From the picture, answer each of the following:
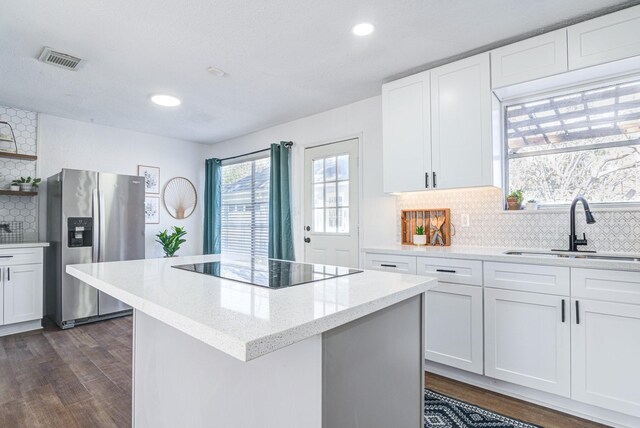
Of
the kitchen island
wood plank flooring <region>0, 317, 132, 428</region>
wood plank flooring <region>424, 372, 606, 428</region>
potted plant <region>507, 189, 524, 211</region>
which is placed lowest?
wood plank flooring <region>0, 317, 132, 428</region>

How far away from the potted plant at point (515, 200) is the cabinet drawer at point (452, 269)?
708 mm

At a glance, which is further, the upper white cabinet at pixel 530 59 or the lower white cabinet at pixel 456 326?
the lower white cabinet at pixel 456 326

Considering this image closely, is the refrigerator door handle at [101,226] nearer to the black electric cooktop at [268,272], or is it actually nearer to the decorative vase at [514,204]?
the black electric cooktop at [268,272]

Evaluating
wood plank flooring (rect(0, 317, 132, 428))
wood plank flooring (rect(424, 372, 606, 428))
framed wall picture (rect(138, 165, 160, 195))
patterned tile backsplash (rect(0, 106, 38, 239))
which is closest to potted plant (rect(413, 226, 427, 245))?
wood plank flooring (rect(424, 372, 606, 428))

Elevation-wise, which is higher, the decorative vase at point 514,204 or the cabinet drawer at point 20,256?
the decorative vase at point 514,204

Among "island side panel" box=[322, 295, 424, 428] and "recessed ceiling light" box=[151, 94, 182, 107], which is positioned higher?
"recessed ceiling light" box=[151, 94, 182, 107]

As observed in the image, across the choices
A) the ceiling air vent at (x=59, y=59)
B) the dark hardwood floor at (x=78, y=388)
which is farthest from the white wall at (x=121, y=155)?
the ceiling air vent at (x=59, y=59)

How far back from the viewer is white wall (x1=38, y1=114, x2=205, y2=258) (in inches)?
162

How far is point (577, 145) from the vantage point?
8.33 ft

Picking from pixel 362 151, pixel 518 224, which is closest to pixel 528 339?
pixel 518 224

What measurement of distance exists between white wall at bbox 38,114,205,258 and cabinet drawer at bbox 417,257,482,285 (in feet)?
13.0

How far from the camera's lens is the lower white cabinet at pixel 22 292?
343 cm

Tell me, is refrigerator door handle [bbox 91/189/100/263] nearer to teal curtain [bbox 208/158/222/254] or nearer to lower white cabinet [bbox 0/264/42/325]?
lower white cabinet [bbox 0/264/42/325]

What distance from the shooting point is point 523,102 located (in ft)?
9.02
